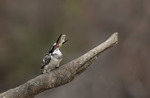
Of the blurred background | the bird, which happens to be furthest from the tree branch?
the blurred background

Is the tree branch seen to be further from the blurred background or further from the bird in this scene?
the blurred background

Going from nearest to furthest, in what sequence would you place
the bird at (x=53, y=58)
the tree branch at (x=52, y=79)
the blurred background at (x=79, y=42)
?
the tree branch at (x=52, y=79) → the bird at (x=53, y=58) → the blurred background at (x=79, y=42)

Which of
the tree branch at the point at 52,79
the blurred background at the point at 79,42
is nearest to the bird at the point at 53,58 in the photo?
the tree branch at the point at 52,79

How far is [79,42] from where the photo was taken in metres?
4.37

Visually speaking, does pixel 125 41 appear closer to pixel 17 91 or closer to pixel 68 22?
pixel 68 22

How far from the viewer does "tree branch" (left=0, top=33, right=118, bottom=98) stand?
197 cm

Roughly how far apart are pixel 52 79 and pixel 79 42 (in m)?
2.32

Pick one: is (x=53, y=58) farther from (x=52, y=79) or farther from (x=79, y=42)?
(x=79, y=42)

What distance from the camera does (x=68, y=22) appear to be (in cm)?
438

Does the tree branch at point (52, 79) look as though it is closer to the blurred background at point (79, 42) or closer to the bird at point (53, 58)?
the bird at point (53, 58)

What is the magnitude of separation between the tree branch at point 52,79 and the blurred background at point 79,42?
6.43 feet

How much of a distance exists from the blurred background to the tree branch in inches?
77.2

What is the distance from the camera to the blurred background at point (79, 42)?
13.8ft

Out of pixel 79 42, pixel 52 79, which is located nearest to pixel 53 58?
pixel 52 79
